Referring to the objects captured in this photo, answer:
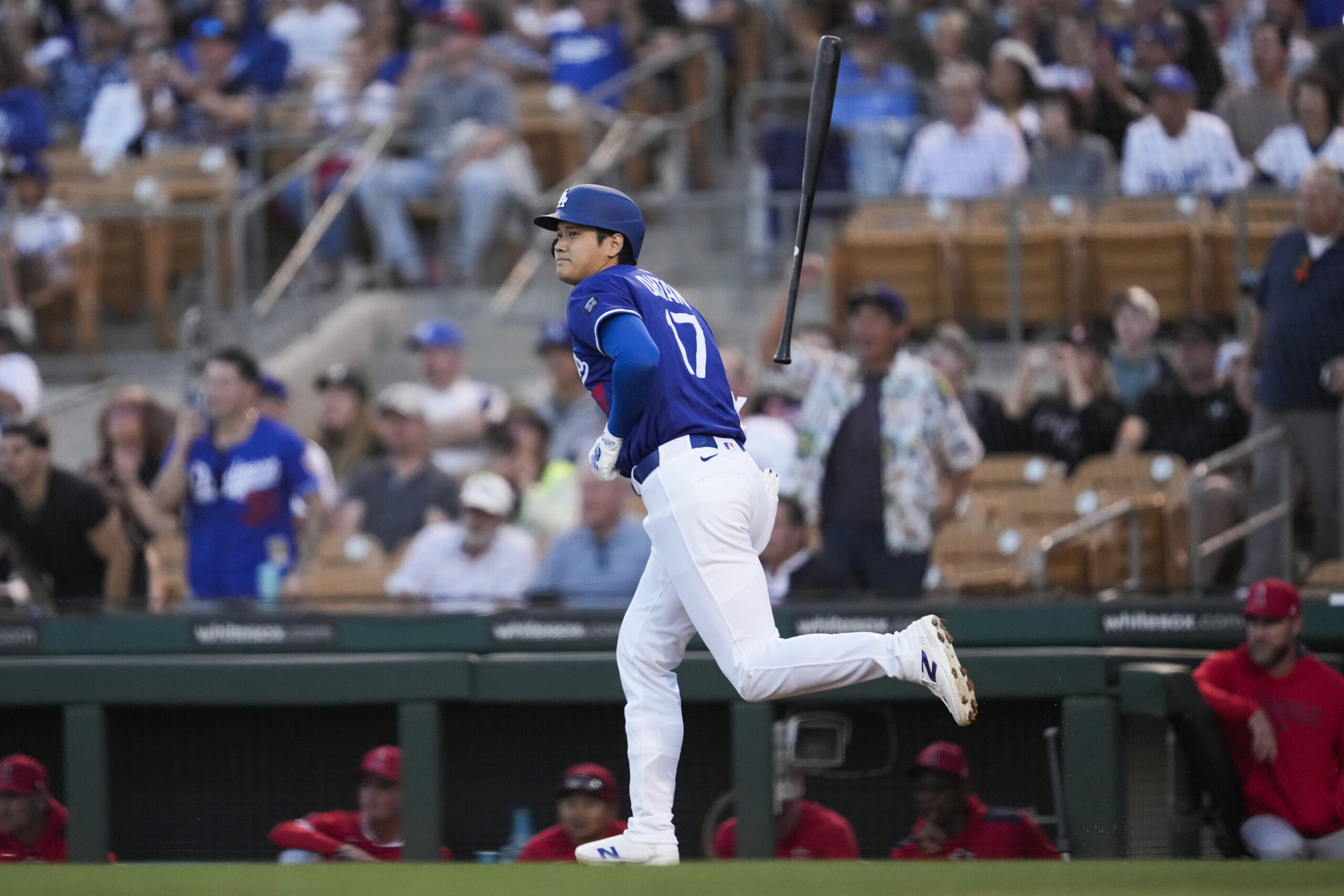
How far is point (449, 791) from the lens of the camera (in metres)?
6.49

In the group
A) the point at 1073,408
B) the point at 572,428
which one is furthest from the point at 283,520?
the point at 1073,408

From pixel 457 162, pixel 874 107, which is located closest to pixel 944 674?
pixel 874 107

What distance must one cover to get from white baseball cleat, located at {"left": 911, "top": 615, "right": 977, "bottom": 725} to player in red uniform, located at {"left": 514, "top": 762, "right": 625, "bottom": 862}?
5.43 ft

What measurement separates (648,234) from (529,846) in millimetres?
6396

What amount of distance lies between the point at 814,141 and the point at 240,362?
366 centimetres

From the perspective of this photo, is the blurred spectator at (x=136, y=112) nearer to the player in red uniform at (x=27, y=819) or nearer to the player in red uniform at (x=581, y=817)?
the player in red uniform at (x=27, y=819)

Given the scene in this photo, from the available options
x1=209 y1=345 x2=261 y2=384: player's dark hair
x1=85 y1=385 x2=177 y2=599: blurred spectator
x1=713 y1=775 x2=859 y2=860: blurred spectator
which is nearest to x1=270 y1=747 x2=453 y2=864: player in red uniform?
x1=713 y1=775 x2=859 y2=860: blurred spectator

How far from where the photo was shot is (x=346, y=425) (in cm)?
966

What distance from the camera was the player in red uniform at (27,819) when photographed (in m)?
6.15

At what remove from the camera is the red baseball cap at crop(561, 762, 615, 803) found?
6.01m

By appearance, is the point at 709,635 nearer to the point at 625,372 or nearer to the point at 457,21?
the point at 625,372

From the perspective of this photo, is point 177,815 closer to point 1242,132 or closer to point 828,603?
point 828,603

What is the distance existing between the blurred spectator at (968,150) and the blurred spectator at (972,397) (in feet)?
4.65

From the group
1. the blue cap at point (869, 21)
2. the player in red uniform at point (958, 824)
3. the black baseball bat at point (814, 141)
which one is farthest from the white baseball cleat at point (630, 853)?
the blue cap at point (869, 21)
